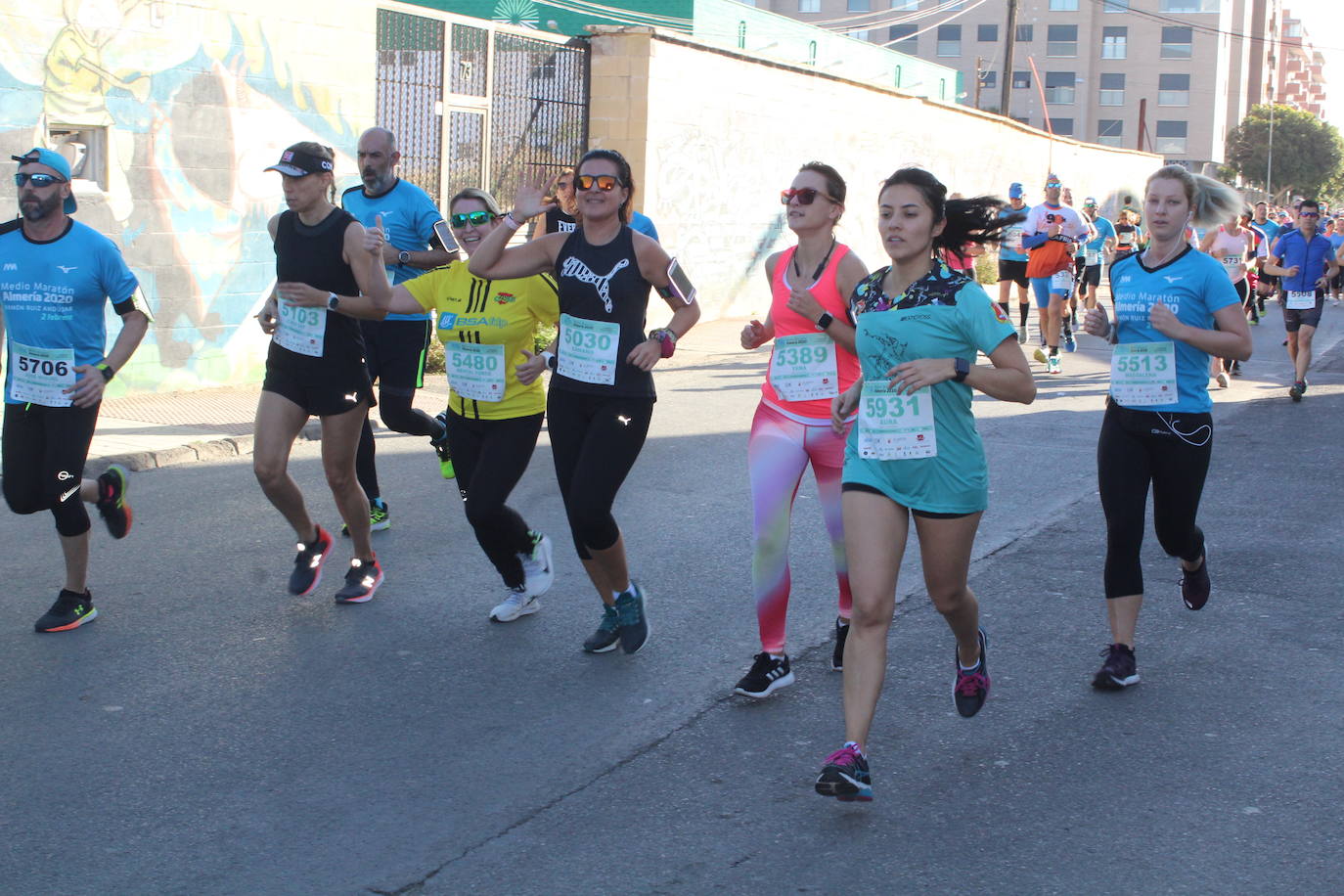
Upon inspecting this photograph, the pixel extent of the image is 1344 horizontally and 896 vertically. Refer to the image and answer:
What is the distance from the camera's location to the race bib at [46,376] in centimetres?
585

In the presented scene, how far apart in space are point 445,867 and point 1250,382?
13.2 m

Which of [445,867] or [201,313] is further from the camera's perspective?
[201,313]

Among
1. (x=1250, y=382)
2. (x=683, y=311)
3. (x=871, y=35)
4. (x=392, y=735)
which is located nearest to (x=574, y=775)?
(x=392, y=735)

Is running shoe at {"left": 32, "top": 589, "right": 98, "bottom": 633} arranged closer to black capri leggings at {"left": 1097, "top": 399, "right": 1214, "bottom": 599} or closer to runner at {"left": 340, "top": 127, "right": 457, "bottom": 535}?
runner at {"left": 340, "top": 127, "right": 457, "bottom": 535}

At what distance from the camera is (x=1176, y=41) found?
9281cm

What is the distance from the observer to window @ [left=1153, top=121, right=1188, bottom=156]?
95250 millimetres

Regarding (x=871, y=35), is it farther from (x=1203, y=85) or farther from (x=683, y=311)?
(x=683, y=311)

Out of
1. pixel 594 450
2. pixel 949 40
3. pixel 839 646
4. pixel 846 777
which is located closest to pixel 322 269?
pixel 594 450

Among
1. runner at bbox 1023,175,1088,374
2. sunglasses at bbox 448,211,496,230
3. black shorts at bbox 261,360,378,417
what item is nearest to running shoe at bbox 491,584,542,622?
black shorts at bbox 261,360,378,417

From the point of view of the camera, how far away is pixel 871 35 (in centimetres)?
9738

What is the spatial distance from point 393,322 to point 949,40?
300 feet

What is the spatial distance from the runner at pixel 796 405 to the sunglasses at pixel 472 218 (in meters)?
1.48

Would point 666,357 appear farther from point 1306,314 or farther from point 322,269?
point 1306,314

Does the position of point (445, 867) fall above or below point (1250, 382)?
below
